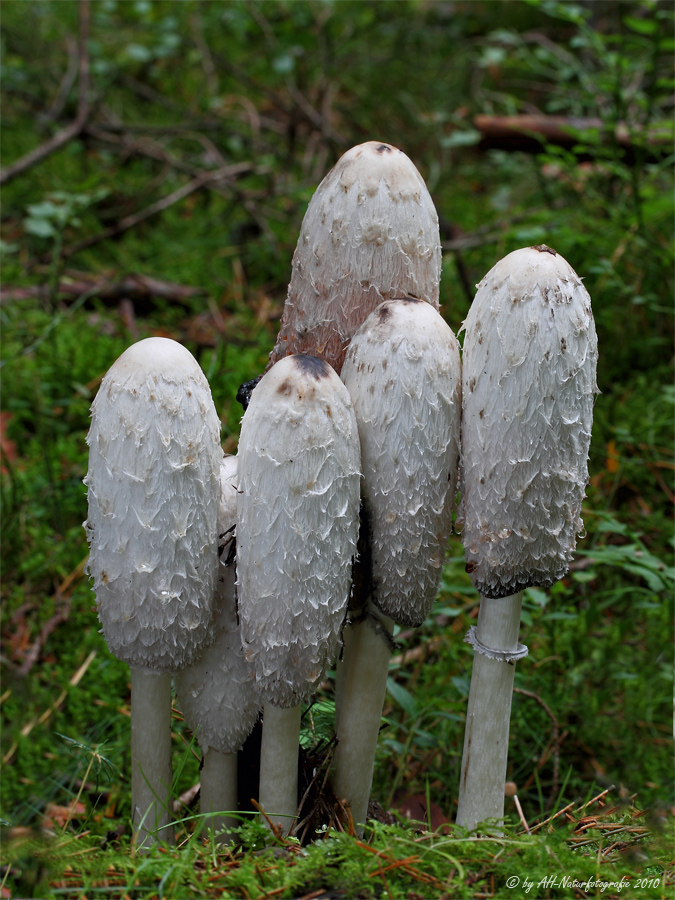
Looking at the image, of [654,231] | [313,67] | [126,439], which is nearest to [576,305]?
[126,439]

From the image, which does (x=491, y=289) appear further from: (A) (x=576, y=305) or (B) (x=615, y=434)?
(B) (x=615, y=434)

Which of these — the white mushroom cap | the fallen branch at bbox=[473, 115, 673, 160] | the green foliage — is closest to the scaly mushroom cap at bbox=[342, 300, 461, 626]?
the white mushroom cap

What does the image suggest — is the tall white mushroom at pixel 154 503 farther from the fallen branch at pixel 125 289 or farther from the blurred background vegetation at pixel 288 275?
the fallen branch at pixel 125 289

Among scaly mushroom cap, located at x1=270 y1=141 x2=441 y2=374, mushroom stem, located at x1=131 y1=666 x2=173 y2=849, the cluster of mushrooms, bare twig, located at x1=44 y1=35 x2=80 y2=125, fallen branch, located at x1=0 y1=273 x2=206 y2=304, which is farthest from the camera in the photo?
bare twig, located at x1=44 y1=35 x2=80 y2=125

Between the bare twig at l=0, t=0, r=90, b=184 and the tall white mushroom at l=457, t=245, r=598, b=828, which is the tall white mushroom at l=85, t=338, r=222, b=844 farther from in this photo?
the bare twig at l=0, t=0, r=90, b=184

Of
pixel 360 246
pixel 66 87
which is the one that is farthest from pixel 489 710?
pixel 66 87

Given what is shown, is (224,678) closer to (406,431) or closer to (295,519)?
(295,519)

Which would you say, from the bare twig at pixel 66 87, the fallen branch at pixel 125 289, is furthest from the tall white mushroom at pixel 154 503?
the bare twig at pixel 66 87
